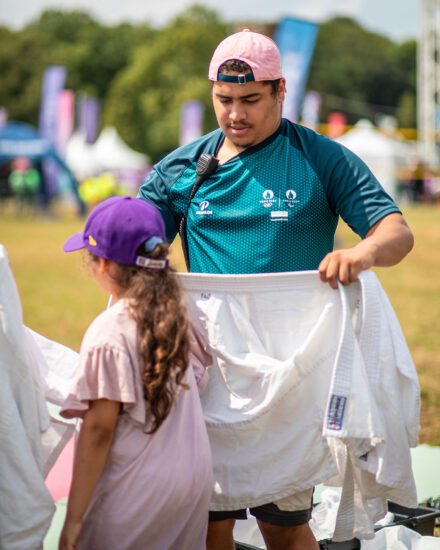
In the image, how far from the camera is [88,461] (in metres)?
2.54

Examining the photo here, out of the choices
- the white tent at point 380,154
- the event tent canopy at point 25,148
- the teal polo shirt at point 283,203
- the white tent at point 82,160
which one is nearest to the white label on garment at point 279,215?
the teal polo shirt at point 283,203

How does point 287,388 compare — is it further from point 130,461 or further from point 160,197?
point 160,197

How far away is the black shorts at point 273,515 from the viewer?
3.01 metres

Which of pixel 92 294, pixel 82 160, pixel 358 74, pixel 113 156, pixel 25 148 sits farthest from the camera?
pixel 358 74

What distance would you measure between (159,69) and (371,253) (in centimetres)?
6953

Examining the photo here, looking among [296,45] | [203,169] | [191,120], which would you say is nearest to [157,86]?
[191,120]

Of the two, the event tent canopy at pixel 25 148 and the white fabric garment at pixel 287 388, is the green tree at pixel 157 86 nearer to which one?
the event tent canopy at pixel 25 148

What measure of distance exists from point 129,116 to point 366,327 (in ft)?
226

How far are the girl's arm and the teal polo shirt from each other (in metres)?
0.74

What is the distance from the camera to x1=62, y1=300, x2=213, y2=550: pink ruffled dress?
2.54 m

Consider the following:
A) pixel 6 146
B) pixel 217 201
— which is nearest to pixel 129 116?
pixel 6 146

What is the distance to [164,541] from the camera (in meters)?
2.65

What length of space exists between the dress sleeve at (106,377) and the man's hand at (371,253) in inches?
27.7

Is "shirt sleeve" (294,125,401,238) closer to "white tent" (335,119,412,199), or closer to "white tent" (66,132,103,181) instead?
"white tent" (66,132,103,181)
